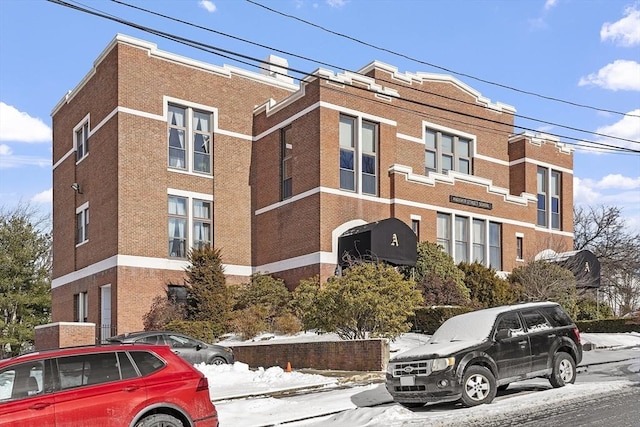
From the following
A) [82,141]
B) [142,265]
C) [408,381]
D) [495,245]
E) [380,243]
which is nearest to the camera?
[408,381]

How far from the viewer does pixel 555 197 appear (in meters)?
43.4

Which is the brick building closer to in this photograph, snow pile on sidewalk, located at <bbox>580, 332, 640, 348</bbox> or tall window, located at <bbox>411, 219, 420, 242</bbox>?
tall window, located at <bbox>411, 219, 420, 242</bbox>

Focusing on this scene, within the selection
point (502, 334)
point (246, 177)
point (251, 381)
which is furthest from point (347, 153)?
point (502, 334)

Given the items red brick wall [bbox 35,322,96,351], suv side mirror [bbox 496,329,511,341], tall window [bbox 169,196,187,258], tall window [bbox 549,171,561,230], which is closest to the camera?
suv side mirror [bbox 496,329,511,341]

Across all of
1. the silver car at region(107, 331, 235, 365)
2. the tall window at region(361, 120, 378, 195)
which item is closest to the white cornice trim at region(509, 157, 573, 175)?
the tall window at region(361, 120, 378, 195)

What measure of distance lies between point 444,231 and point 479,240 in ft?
8.38

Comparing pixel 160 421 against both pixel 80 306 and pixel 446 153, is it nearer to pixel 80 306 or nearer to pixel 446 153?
pixel 80 306

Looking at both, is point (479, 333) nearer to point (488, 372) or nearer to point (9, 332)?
point (488, 372)

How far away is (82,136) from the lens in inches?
1511

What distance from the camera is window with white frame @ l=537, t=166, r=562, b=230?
42.6 m

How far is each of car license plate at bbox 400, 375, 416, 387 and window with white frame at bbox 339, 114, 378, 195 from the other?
762 inches

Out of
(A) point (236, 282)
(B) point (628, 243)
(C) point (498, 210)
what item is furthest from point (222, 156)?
(B) point (628, 243)

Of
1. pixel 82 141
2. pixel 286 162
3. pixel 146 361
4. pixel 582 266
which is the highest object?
pixel 82 141

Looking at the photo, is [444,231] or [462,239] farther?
[462,239]
